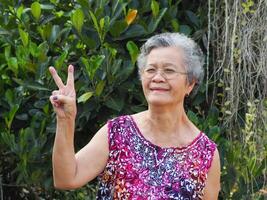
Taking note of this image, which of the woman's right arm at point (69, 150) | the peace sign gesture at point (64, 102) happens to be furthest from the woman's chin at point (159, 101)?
the peace sign gesture at point (64, 102)

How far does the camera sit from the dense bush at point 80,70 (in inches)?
169

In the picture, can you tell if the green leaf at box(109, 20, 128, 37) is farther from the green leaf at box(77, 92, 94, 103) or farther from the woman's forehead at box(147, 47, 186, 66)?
the woman's forehead at box(147, 47, 186, 66)

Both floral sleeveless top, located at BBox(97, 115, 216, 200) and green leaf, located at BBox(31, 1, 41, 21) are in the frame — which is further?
green leaf, located at BBox(31, 1, 41, 21)

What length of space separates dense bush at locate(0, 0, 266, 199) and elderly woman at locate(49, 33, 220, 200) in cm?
73

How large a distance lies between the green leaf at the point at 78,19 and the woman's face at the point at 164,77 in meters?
0.92

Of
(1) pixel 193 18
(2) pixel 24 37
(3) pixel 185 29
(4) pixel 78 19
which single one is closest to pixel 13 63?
(2) pixel 24 37

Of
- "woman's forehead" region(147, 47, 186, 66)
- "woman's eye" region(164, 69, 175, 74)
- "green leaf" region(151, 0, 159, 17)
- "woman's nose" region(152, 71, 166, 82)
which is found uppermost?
"green leaf" region(151, 0, 159, 17)

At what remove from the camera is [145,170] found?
137 inches

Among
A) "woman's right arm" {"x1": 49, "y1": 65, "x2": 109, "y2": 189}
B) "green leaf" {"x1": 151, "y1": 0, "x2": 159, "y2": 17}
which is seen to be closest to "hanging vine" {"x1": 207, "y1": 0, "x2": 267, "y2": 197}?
"green leaf" {"x1": 151, "y1": 0, "x2": 159, "y2": 17}

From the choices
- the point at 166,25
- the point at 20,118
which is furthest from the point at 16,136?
the point at 166,25

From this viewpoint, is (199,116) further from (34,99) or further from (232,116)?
(34,99)

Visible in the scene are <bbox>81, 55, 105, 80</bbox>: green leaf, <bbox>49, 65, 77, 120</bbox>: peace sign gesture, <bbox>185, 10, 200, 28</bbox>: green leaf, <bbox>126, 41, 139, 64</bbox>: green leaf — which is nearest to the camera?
<bbox>49, 65, 77, 120</bbox>: peace sign gesture

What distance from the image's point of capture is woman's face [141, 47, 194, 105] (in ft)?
11.1

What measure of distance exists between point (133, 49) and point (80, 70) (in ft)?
1.13
